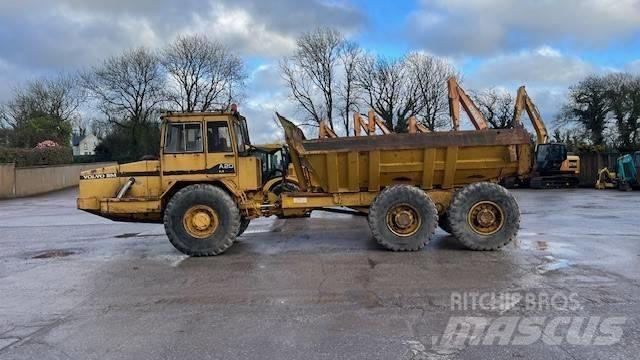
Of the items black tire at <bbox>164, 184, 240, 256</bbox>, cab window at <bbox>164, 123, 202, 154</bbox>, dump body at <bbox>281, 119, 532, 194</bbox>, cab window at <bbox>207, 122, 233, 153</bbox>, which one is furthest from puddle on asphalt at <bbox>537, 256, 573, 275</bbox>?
cab window at <bbox>164, 123, 202, 154</bbox>

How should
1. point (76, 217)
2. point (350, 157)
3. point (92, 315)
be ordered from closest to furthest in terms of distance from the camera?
point (92, 315) < point (350, 157) < point (76, 217)

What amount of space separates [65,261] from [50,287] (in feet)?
7.82

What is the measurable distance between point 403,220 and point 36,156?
114ft

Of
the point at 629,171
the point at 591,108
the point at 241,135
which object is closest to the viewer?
the point at 241,135

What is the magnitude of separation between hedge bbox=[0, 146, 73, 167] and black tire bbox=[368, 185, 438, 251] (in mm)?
30901

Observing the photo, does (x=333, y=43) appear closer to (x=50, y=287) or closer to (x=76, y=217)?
(x=76, y=217)

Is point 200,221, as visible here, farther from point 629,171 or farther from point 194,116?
point 629,171

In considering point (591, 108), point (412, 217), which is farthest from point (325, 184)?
point (591, 108)

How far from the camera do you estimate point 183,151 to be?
10.8 m

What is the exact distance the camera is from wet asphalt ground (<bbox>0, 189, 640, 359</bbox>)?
539 cm

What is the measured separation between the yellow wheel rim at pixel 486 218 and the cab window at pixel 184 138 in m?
5.09

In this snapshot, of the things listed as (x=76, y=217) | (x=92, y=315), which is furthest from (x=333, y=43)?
(x=92, y=315)

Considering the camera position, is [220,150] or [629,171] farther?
[629,171]

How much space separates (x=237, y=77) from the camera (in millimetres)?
56656
